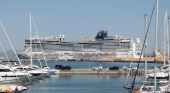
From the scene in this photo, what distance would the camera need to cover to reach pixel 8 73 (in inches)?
1692

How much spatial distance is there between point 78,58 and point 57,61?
6.50m

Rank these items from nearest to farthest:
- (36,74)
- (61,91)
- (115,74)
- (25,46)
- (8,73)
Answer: (61,91) < (8,73) < (36,74) < (115,74) < (25,46)

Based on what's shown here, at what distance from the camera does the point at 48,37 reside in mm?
135875

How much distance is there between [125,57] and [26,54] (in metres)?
26.4

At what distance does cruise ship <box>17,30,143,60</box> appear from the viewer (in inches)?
5098

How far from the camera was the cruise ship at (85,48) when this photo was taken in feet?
425

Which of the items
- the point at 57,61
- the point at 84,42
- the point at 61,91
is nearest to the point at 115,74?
the point at 61,91

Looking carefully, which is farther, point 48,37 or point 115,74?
point 48,37

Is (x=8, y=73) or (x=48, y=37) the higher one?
(x=48, y=37)

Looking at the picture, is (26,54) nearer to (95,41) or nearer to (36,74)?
(95,41)

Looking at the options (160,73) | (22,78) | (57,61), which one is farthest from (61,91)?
(57,61)

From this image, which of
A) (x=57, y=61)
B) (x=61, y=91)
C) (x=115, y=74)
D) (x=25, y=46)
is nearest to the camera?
(x=61, y=91)

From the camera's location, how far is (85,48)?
13275 cm

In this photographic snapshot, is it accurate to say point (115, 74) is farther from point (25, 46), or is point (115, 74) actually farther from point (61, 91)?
point (25, 46)
